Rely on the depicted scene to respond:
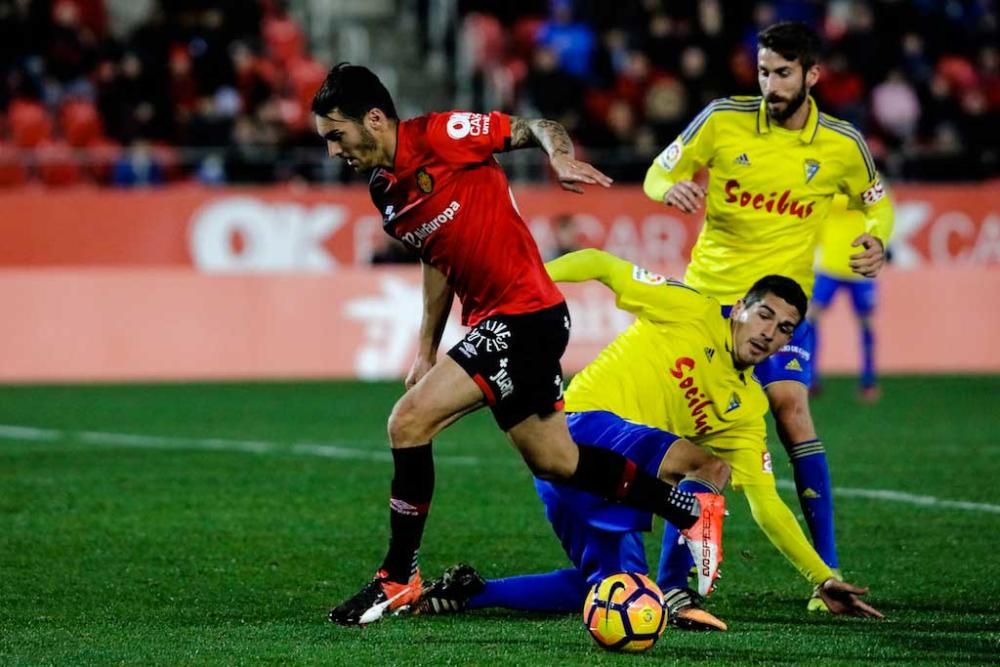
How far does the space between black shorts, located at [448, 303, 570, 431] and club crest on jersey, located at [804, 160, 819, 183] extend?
167 cm

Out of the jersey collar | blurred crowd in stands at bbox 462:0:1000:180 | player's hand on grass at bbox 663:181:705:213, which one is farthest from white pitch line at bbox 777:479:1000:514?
blurred crowd in stands at bbox 462:0:1000:180

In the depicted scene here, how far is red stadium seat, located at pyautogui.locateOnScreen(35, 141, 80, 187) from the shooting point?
19.4m

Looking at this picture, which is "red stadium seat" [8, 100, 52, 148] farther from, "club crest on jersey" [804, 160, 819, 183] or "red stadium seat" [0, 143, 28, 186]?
"club crest on jersey" [804, 160, 819, 183]

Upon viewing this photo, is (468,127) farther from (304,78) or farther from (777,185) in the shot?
(304,78)

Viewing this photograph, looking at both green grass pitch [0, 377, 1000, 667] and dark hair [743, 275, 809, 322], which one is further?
dark hair [743, 275, 809, 322]

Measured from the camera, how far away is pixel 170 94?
20359 millimetres

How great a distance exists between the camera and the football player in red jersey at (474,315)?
6625 mm

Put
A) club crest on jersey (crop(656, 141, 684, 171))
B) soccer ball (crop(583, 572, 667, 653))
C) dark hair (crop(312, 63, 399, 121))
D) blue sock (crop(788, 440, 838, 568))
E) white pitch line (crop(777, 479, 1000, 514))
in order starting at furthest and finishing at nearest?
white pitch line (crop(777, 479, 1000, 514)), club crest on jersey (crop(656, 141, 684, 171)), blue sock (crop(788, 440, 838, 568)), dark hair (crop(312, 63, 399, 121)), soccer ball (crop(583, 572, 667, 653))

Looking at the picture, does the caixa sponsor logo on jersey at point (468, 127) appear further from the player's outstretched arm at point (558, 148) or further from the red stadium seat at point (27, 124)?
the red stadium seat at point (27, 124)

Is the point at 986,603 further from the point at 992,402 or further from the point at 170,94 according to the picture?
the point at 170,94

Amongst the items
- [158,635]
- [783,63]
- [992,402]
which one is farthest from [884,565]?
[992,402]

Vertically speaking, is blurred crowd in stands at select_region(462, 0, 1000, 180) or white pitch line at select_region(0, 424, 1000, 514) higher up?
blurred crowd in stands at select_region(462, 0, 1000, 180)

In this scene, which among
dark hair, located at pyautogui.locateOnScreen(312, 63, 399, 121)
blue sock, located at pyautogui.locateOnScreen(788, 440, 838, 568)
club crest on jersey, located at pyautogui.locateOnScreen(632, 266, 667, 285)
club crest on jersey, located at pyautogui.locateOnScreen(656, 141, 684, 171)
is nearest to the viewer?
dark hair, located at pyautogui.locateOnScreen(312, 63, 399, 121)

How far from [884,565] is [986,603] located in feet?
3.30
